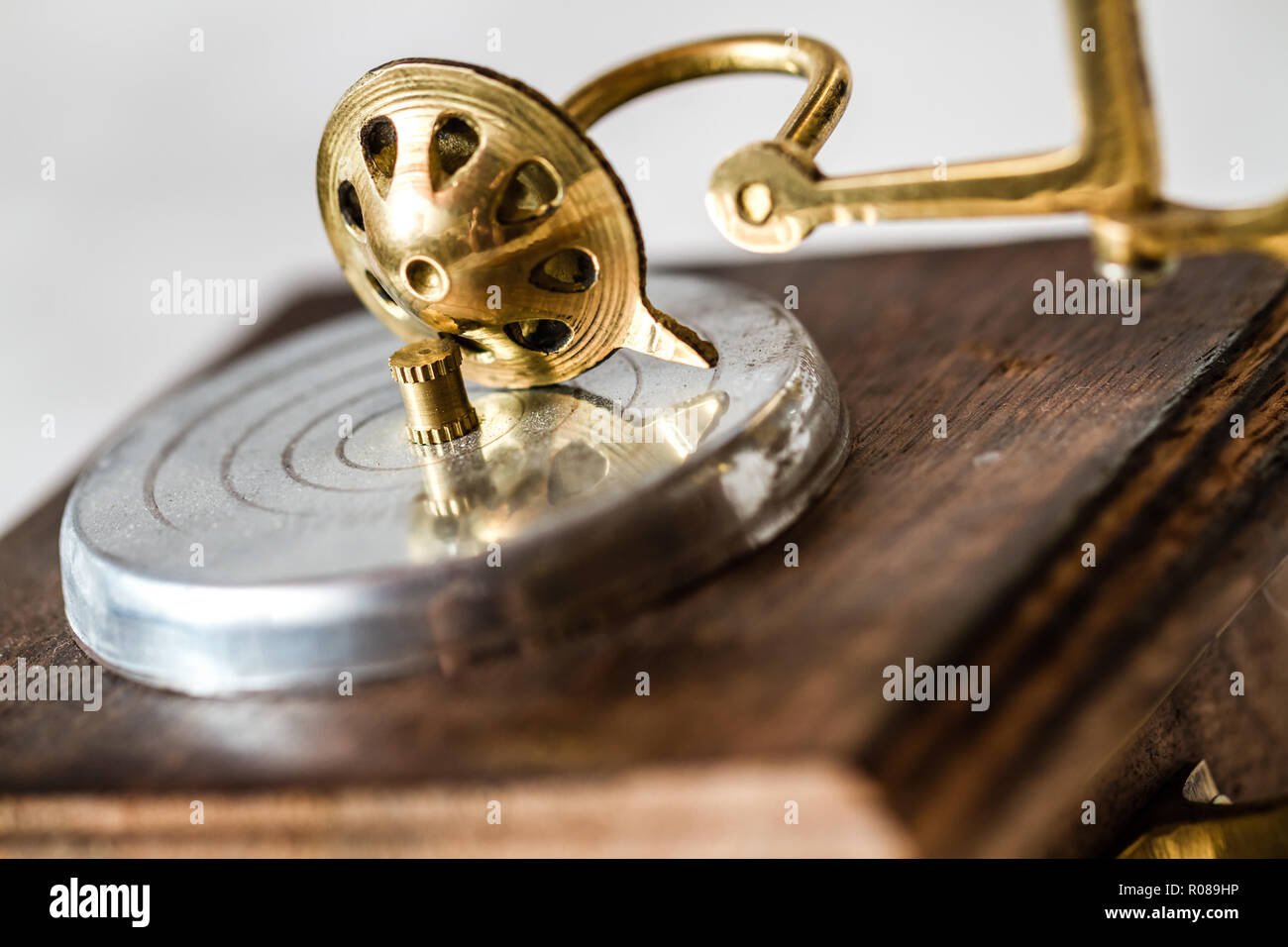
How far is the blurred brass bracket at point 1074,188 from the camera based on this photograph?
22.5 inches

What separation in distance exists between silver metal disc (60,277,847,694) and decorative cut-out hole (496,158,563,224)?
0.36ft

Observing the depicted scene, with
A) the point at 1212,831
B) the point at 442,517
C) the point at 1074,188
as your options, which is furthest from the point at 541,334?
the point at 1212,831

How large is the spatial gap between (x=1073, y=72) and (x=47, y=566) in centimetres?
64

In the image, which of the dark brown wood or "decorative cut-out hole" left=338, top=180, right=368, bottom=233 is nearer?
the dark brown wood

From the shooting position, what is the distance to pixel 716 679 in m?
0.54

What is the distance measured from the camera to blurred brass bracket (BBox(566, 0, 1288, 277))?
22.5 inches

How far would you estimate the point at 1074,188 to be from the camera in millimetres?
598

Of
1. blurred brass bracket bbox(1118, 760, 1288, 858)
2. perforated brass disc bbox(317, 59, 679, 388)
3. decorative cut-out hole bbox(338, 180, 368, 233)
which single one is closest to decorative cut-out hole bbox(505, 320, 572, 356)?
perforated brass disc bbox(317, 59, 679, 388)

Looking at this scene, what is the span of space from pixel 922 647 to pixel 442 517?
0.77 ft

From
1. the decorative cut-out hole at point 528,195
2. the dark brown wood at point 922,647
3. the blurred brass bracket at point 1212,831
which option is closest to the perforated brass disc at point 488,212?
the decorative cut-out hole at point 528,195

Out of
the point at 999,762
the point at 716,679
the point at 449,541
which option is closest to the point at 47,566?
the point at 449,541

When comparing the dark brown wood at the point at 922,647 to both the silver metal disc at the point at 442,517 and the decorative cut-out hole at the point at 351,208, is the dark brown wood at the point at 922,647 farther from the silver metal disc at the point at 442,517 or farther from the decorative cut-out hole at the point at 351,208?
the decorative cut-out hole at the point at 351,208

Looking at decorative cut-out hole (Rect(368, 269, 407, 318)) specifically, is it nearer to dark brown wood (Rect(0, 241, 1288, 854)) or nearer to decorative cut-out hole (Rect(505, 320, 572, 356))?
decorative cut-out hole (Rect(505, 320, 572, 356))
